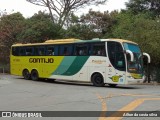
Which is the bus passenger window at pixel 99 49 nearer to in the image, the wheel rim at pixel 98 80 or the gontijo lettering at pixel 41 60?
the wheel rim at pixel 98 80

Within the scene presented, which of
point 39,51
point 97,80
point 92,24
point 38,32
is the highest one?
point 92,24

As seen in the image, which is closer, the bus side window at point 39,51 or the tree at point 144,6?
the bus side window at point 39,51

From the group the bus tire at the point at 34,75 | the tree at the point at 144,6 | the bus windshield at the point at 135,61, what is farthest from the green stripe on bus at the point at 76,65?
the tree at the point at 144,6

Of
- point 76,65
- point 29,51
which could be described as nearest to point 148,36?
point 76,65

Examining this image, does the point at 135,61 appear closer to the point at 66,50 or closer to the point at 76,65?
the point at 76,65

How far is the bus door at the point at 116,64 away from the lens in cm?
2461

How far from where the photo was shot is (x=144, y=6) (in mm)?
54875

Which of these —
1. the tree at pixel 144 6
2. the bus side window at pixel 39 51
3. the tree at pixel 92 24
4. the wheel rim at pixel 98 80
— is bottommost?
the wheel rim at pixel 98 80

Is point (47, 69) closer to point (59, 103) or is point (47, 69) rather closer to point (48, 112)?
point (59, 103)

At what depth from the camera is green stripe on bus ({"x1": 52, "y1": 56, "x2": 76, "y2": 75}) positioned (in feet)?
90.5

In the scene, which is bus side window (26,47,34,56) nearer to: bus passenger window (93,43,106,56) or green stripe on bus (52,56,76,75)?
green stripe on bus (52,56,76,75)

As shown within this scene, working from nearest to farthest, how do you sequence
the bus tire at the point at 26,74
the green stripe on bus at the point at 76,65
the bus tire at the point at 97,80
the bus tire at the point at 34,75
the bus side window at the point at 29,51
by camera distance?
1. the bus tire at the point at 97,80
2. the green stripe on bus at the point at 76,65
3. the bus tire at the point at 34,75
4. the bus side window at the point at 29,51
5. the bus tire at the point at 26,74

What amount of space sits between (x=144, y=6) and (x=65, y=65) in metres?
29.9

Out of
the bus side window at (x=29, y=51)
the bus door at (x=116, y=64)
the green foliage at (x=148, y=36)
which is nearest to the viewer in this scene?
the bus door at (x=116, y=64)
